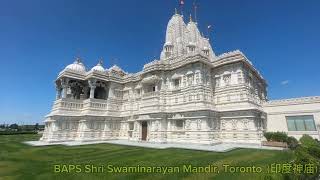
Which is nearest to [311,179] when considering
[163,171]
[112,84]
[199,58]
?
[163,171]

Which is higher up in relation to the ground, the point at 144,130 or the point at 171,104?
the point at 171,104

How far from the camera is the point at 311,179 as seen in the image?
8.19m

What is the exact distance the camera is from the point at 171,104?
1181 inches

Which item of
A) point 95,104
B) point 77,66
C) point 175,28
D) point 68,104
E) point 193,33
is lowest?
point 68,104

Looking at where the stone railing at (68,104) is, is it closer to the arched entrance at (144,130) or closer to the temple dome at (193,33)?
the arched entrance at (144,130)

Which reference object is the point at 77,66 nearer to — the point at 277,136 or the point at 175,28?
the point at 175,28

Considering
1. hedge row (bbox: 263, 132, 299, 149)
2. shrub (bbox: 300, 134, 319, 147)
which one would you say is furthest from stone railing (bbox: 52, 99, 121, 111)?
shrub (bbox: 300, 134, 319, 147)

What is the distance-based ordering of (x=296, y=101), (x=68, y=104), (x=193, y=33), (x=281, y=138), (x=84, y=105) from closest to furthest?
(x=281, y=138) → (x=296, y=101) → (x=68, y=104) → (x=84, y=105) → (x=193, y=33)

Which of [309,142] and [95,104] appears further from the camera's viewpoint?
[95,104]

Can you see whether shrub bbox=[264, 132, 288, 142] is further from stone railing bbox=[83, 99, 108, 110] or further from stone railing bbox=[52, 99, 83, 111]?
stone railing bbox=[52, 99, 83, 111]

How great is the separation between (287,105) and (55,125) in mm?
35323

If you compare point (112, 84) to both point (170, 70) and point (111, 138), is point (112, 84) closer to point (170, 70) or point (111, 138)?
point (111, 138)

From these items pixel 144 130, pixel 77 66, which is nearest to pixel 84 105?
pixel 77 66

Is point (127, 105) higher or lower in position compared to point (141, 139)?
higher
